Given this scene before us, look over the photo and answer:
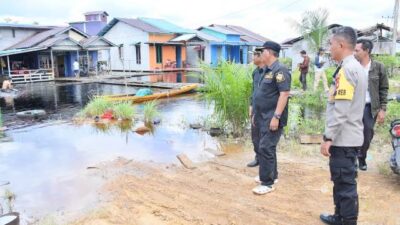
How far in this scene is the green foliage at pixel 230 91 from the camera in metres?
7.23

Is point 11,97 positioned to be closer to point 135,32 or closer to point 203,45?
point 135,32

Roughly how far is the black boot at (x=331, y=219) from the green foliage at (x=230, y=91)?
3.96m

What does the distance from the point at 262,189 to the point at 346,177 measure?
1.32 m

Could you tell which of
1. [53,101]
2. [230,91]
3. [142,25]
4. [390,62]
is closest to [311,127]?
[230,91]

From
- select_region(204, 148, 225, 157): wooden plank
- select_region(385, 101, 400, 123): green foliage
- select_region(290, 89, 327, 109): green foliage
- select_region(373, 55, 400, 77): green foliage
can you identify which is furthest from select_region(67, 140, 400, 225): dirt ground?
select_region(373, 55, 400, 77): green foliage

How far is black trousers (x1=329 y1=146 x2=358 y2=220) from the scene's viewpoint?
3002 mm

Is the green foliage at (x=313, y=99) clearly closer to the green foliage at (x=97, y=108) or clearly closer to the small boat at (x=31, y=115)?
the green foliage at (x=97, y=108)

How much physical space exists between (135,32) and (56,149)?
2696 centimetres

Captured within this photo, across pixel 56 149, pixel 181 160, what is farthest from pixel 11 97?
pixel 181 160

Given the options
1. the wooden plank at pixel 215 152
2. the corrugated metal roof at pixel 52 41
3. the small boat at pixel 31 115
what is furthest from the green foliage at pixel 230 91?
the corrugated metal roof at pixel 52 41

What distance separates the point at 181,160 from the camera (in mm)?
5902

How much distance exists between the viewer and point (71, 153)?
23.1 ft

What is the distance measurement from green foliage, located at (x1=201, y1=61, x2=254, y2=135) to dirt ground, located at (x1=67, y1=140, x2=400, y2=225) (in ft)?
6.50

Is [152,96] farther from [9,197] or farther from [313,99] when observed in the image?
[9,197]
